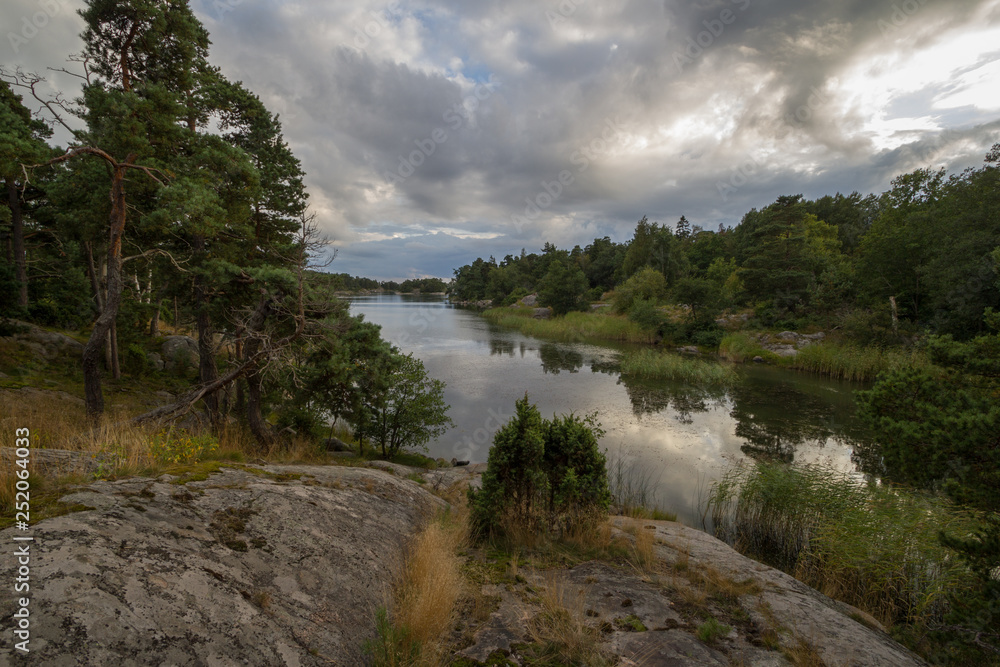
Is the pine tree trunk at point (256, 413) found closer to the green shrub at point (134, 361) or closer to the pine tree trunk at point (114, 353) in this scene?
the pine tree trunk at point (114, 353)

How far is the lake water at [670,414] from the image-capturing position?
477 inches

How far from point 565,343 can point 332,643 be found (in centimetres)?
3766

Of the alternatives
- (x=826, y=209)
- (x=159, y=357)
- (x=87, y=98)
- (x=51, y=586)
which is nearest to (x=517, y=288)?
(x=826, y=209)

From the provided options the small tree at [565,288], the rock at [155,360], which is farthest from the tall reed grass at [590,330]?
the rock at [155,360]

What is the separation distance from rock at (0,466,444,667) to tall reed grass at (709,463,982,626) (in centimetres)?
692

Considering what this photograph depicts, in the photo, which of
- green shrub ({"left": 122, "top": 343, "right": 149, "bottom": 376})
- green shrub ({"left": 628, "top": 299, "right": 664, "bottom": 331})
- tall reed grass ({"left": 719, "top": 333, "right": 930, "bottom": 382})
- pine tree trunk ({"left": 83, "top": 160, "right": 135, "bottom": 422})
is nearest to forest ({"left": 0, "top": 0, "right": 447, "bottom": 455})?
pine tree trunk ({"left": 83, "top": 160, "right": 135, "bottom": 422})

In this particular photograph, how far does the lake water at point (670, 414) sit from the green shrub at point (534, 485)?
172 inches

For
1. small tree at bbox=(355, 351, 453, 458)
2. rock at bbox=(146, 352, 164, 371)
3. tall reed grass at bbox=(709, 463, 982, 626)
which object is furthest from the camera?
rock at bbox=(146, 352, 164, 371)

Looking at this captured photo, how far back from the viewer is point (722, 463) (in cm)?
1195

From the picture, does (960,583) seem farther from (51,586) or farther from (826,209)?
(826,209)

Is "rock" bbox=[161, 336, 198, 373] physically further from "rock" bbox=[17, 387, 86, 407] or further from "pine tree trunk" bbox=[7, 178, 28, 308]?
"rock" bbox=[17, 387, 86, 407]

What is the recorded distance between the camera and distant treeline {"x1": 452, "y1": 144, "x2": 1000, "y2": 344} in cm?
2161

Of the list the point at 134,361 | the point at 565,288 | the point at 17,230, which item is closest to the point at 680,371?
the point at 134,361

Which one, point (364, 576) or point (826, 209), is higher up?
point (826, 209)
